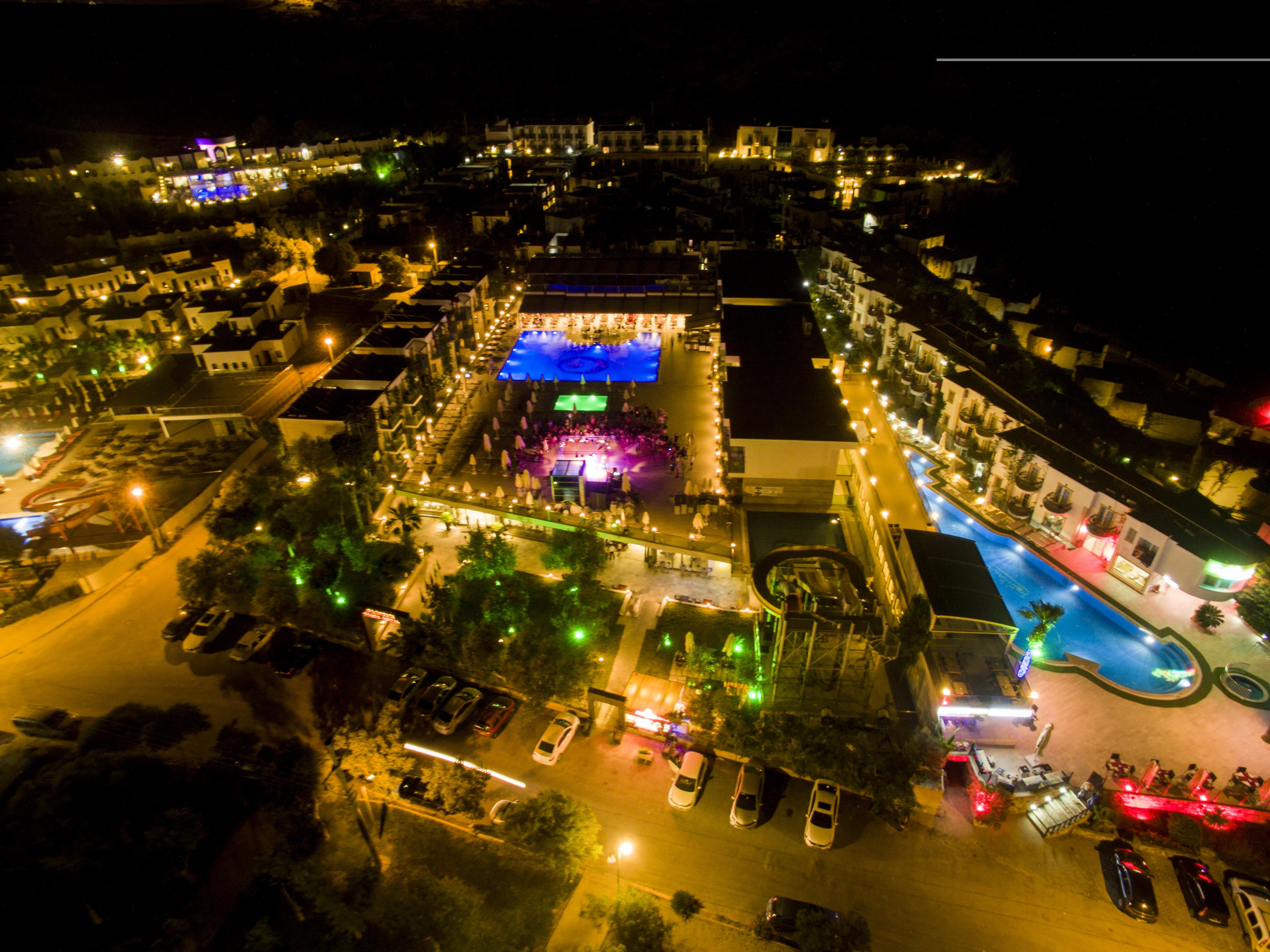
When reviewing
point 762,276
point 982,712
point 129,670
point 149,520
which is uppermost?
point 762,276

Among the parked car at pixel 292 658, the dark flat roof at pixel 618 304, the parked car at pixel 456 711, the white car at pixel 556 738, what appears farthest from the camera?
the dark flat roof at pixel 618 304

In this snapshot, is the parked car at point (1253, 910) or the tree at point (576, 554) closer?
the parked car at point (1253, 910)

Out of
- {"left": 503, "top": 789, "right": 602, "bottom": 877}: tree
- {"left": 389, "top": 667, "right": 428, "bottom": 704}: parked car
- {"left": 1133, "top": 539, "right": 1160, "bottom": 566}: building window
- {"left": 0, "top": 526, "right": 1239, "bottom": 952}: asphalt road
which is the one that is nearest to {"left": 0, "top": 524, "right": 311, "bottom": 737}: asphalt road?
{"left": 0, "top": 526, "right": 1239, "bottom": 952}: asphalt road

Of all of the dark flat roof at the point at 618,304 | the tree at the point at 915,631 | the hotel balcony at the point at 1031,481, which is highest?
the dark flat roof at the point at 618,304

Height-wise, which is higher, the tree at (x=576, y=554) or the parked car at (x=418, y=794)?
the tree at (x=576, y=554)

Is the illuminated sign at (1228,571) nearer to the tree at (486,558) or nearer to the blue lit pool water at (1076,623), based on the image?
the blue lit pool water at (1076,623)

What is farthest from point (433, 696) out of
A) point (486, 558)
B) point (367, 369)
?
point (367, 369)

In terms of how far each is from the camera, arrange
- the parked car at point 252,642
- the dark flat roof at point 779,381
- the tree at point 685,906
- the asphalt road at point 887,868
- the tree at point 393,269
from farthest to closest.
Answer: the tree at point 393,269
the dark flat roof at point 779,381
the parked car at point 252,642
the tree at point 685,906
the asphalt road at point 887,868

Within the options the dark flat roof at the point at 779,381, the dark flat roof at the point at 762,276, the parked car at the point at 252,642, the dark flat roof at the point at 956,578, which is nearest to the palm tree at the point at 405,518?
the parked car at the point at 252,642

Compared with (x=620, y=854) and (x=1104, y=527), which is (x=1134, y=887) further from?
(x=1104, y=527)
